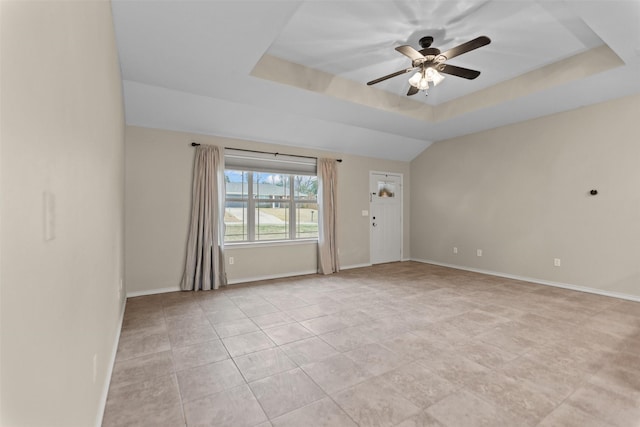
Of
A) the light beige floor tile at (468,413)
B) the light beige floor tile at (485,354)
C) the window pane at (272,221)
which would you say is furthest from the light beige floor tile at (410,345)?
the window pane at (272,221)

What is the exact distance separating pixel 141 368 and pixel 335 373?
1510 mm

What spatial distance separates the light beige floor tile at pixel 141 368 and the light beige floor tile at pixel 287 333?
91 cm

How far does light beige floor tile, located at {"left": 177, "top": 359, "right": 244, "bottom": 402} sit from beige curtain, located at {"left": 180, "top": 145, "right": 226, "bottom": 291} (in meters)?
2.41

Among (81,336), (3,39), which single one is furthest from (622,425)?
(3,39)

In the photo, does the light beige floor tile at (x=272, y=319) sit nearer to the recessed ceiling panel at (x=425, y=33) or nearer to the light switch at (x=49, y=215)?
the light switch at (x=49, y=215)

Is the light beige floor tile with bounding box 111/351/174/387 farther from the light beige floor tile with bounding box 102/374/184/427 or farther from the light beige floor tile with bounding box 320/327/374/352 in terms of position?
the light beige floor tile with bounding box 320/327/374/352

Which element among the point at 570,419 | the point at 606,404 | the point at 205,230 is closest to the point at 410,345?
the point at 570,419

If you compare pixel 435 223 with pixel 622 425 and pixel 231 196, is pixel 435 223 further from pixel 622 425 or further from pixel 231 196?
pixel 622 425

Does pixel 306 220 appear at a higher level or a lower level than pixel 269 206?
lower

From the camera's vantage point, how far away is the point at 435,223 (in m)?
6.74

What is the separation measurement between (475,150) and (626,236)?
8.59 feet

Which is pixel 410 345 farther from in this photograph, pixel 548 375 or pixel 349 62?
pixel 349 62

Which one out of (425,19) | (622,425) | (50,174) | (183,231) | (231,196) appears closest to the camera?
(50,174)

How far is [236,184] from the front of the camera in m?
5.20
